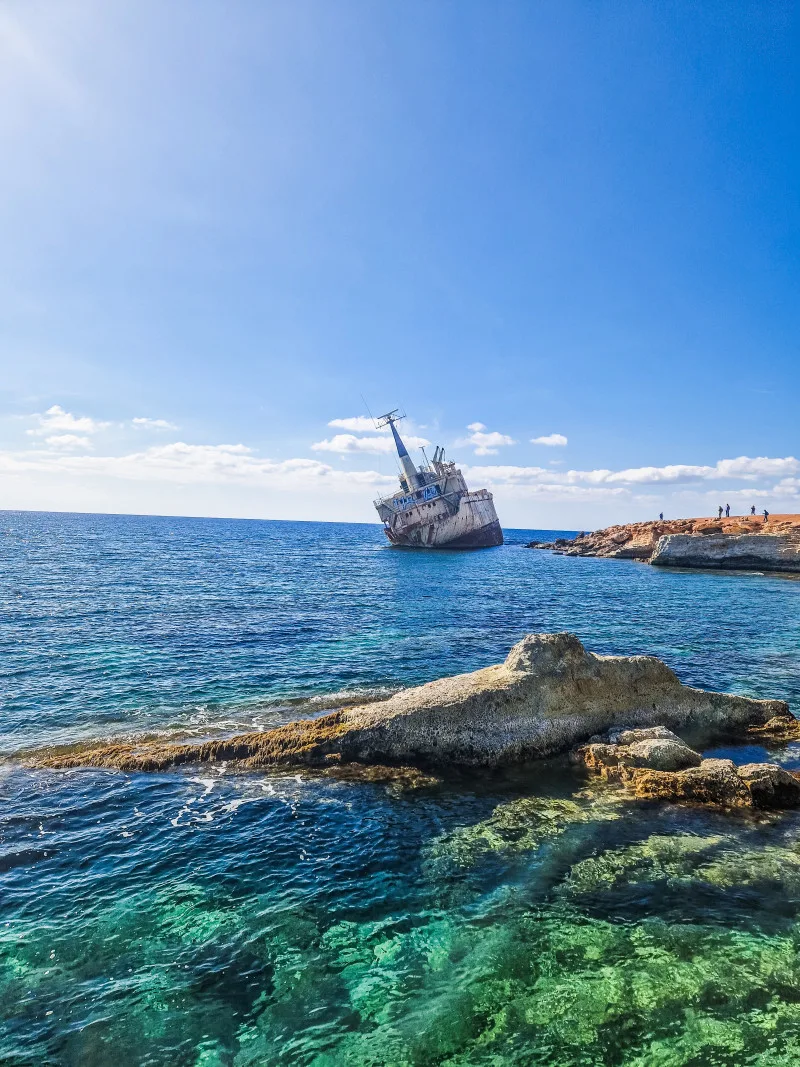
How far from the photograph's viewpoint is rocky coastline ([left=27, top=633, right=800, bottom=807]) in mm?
13133

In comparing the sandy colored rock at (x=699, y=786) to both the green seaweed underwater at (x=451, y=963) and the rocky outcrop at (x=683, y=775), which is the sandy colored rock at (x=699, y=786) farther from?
the green seaweed underwater at (x=451, y=963)

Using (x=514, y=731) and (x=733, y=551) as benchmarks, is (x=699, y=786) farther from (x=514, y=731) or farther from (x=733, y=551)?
(x=733, y=551)

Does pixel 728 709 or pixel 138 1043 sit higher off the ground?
pixel 728 709

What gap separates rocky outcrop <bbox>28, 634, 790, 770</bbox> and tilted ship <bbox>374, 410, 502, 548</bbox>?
61762mm

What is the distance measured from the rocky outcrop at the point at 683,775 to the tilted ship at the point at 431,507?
64040mm

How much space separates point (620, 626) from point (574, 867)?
76.4 feet

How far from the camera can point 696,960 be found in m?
7.20

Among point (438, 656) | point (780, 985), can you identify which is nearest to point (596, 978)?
point (780, 985)

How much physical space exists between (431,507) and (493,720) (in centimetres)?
6394

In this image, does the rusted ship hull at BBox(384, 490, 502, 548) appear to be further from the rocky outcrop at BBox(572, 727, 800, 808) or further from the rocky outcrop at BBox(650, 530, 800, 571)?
the rocky outcrop at BBox(572, 727, 800, 808)

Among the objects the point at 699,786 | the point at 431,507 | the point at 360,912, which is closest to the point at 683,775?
the point at 699,786

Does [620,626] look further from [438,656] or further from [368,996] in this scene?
[368,996]

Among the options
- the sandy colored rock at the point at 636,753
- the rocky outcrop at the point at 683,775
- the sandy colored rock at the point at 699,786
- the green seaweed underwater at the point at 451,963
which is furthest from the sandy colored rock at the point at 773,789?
the sandy colored rock at the point at 636,753

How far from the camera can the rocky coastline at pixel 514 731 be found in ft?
43.1
